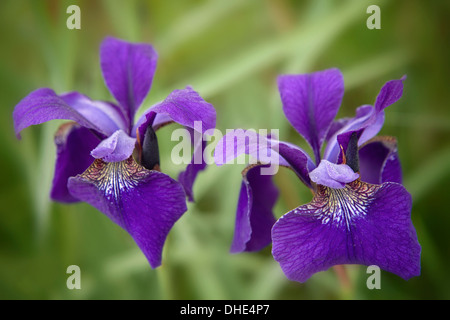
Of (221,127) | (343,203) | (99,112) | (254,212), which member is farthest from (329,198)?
(221,127)

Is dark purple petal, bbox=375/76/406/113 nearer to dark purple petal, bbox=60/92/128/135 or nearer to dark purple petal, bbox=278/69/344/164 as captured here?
dark purple petal, bbox=278/69/344/164

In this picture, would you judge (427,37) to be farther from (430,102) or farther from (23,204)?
(23,204)

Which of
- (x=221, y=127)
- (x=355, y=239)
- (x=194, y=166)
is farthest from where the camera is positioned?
(x=221, y=127)

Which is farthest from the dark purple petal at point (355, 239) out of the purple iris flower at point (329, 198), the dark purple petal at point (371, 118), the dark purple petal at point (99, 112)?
the dark purple petal at point (99, 112)

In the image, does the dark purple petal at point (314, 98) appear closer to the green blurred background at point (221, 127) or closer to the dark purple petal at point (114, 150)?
the dark purple petal at point (114, 150)

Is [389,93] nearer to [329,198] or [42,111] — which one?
[329,198]
